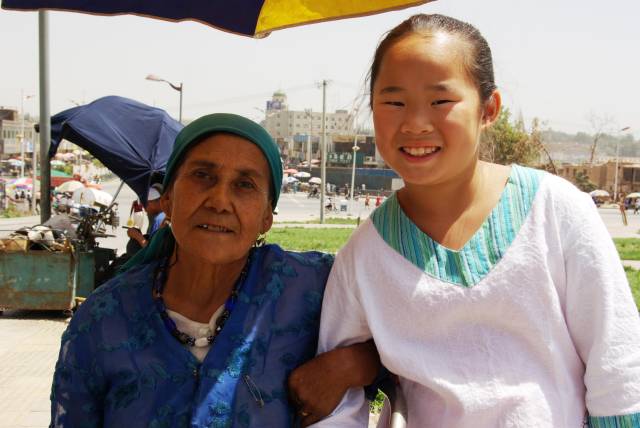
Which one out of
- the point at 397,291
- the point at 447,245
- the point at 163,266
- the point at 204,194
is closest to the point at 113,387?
the point at 163,266

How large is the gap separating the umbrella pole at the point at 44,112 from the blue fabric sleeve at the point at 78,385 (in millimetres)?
2555

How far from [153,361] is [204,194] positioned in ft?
1.41

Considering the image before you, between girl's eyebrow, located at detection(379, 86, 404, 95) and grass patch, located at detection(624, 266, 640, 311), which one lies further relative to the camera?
grass patch, located at detection(624, 266, 640, 311)

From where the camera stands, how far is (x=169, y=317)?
1.72 meters

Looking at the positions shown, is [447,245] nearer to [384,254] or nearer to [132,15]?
[384,254]

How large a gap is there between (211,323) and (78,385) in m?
0.36

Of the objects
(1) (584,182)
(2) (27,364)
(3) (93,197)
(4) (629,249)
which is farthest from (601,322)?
(1) (584,182)

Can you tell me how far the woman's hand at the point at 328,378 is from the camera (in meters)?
1.60

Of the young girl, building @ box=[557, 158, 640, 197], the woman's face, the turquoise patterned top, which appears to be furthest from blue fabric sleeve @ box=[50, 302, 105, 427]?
building @ box=[557, 158, 640, 197]

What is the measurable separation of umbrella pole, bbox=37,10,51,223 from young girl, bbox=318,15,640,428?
2.80m

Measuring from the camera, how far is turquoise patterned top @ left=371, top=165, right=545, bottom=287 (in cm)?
154

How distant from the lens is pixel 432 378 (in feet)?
4.94

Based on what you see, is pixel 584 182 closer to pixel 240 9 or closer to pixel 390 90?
pixel 240 9

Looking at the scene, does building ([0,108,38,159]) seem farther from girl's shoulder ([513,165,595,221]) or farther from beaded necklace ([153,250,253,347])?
girl's shoulder ([513,165,595,221])
